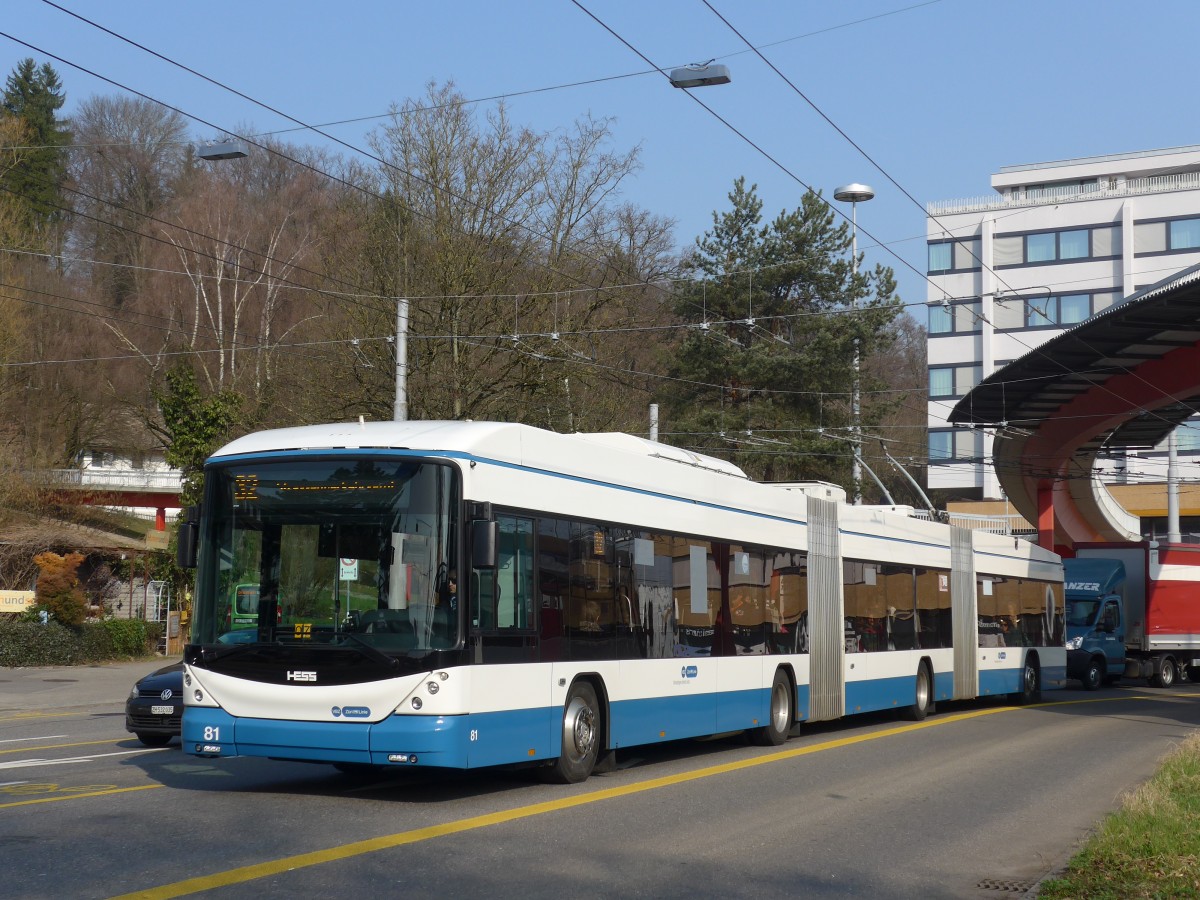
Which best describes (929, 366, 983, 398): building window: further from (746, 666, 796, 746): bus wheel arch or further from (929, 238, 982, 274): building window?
(746, 666, 796, 746): bus wheel arch

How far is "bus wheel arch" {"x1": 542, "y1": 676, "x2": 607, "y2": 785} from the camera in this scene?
41.7 feet

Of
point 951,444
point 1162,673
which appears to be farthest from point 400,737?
point 951,444

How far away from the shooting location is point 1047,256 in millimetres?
79750

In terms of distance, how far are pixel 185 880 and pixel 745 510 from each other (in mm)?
10426

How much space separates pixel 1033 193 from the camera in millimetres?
83375

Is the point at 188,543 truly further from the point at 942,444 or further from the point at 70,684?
the point at 942,444

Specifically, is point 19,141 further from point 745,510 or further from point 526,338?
point 745,510

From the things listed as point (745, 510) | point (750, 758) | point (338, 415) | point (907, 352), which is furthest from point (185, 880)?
Result: point (907, 352)

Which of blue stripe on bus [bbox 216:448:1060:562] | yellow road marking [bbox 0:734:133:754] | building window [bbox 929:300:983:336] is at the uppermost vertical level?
building window [bbox 929:300:983:336]

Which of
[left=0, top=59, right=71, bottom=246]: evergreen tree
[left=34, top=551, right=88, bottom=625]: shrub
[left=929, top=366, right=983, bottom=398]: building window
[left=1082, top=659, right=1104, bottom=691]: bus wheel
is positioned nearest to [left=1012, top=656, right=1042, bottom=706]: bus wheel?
[left=1082, top=659, right=1104, bottom=691]: bus wheel

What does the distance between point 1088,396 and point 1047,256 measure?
45.4 m

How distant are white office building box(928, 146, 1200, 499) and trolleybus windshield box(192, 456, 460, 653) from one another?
6700 cm

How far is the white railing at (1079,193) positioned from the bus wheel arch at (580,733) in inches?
2622

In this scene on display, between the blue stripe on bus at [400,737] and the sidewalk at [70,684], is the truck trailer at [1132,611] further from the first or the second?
the blue stripe on bus at [400,737]
